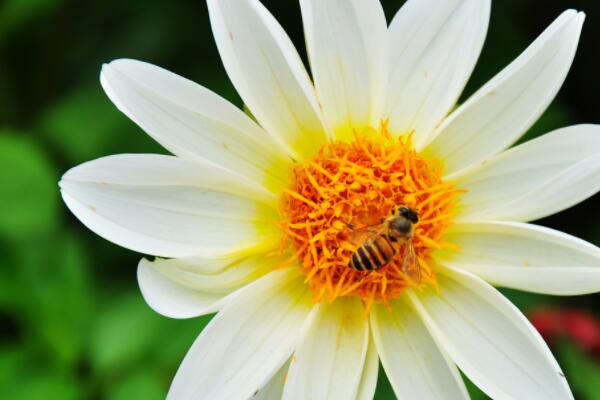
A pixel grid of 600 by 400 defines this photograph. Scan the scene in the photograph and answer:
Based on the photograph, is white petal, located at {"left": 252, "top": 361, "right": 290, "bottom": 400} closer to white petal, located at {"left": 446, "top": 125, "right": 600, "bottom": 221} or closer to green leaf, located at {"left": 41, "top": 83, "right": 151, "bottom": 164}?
white petal, located at {"left": 446, "top": 125, "right": 600, "bottom": 221}

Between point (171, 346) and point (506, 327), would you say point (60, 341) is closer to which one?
point (171, 346)

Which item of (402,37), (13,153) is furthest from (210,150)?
(13,153)

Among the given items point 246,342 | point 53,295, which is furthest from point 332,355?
→ point 53,295

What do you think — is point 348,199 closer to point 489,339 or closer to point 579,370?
point 489,339

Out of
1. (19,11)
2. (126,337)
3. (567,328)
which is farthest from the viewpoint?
(19,11)

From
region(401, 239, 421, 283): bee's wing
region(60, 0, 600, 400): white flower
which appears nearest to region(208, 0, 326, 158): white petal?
region(60, 0, 600, 400): white flower
